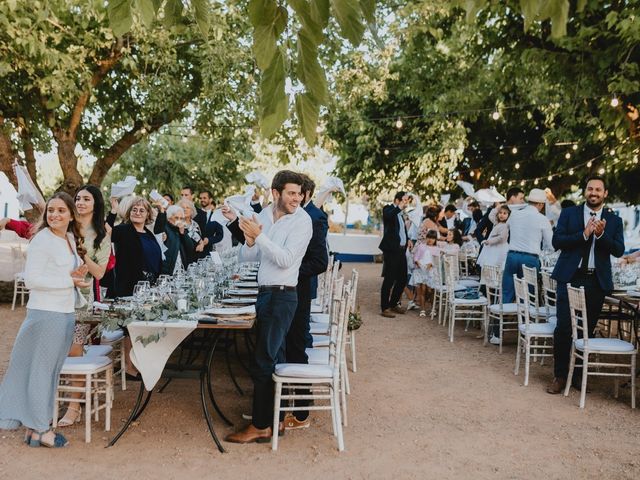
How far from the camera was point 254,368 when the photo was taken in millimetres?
4895

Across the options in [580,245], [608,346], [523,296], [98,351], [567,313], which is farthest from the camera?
[523,296]

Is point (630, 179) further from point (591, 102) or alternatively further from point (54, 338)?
point (54, 338)

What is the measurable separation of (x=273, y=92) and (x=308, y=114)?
10cm

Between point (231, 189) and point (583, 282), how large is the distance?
21.3 m

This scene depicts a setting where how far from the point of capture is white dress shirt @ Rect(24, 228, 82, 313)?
464cm

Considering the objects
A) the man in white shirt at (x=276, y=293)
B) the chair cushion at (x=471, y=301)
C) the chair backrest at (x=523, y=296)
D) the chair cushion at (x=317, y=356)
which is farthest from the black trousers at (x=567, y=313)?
the man in white shirt at (x=276, y=293)

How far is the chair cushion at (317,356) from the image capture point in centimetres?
547

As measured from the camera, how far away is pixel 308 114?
1592 mm

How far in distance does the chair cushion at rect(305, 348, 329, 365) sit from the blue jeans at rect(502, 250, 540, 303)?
3865 mm

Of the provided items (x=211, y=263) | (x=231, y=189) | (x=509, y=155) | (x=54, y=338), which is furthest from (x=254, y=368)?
(x=231, y=189)

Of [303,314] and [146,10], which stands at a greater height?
[146,10]

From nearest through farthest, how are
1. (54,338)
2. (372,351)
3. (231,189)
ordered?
(54,338)
(372,351)
(231,189)

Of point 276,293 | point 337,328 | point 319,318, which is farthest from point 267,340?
point 319,318

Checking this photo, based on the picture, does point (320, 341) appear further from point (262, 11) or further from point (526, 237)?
point (262, 11)
